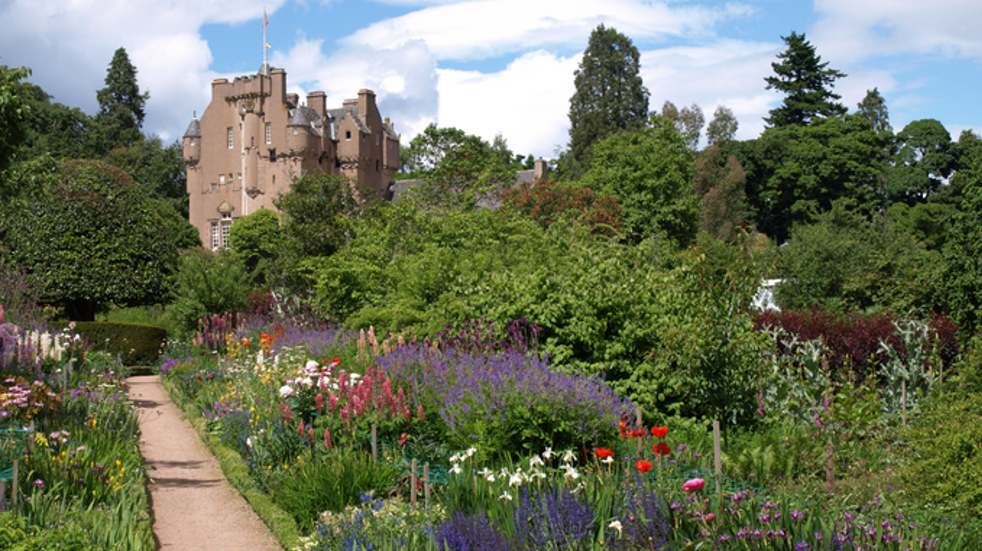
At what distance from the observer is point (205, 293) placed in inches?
887

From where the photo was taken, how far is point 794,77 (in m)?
62.2

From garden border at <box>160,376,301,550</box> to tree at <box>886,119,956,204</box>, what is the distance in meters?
55.3

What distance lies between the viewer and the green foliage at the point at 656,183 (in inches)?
1797

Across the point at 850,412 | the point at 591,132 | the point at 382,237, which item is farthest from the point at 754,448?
the point at 591,132

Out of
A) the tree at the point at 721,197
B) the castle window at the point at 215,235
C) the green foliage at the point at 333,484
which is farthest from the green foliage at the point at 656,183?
the green foliage at the point at 333,484

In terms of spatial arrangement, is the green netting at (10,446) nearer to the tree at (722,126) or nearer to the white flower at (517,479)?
the white flower at (517,479)

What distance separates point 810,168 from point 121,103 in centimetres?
4184

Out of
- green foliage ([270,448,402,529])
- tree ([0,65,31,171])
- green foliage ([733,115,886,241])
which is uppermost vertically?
green foliage ([733,115,886,241])

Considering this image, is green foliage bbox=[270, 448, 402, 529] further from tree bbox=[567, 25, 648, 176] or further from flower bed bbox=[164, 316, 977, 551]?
tree bbox=[567, 25, 648, 176]

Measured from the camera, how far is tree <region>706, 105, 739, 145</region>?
66188 millimetres

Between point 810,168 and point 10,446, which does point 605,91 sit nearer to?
point 810,168

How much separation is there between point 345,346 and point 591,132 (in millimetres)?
47227

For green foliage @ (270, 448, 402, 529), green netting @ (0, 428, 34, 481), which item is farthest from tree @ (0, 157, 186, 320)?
green foliage @ (270, 448, 402, 529)

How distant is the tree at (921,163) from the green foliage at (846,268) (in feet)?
113
